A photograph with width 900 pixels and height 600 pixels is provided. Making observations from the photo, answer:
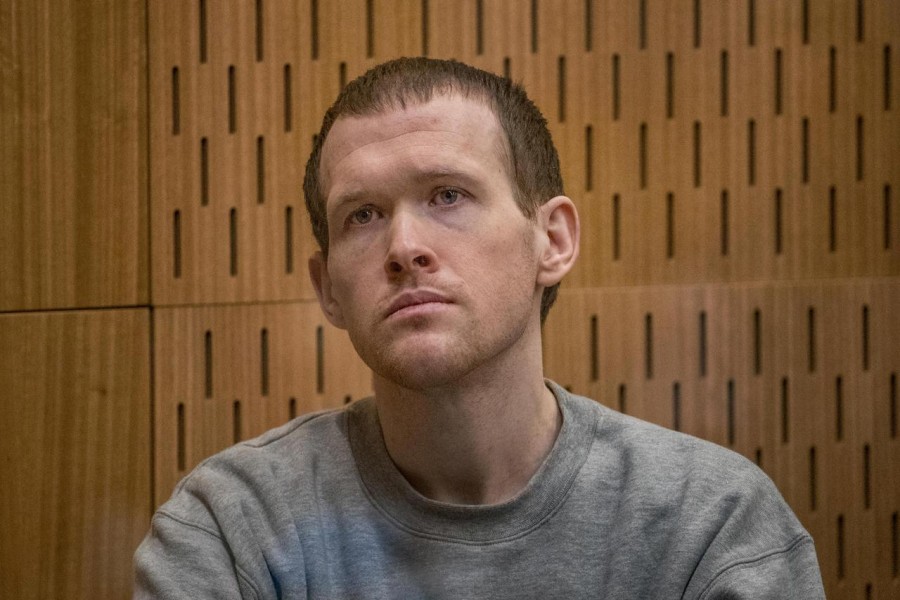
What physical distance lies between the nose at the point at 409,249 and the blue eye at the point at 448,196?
0.05m

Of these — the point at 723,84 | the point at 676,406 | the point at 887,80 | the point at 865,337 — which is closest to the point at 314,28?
the point at 723,84

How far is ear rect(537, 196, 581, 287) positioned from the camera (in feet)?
4.53

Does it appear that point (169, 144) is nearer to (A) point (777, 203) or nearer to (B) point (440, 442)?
(B) point (440, 442)

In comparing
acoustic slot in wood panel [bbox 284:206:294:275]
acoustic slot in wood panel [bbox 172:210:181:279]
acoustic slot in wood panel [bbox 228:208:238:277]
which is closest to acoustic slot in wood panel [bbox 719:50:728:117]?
acoustic slot in wood panel [bbox 284:206:294:275]

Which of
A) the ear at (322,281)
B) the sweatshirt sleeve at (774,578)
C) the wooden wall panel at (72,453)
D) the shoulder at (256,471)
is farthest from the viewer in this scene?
the wooden wall panel at (72,453)

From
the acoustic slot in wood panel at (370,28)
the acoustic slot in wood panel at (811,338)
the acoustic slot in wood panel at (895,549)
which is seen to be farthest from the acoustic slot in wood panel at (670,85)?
the acoustic slot in wood panel at (895,549)

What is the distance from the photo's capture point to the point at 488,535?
4.14ft

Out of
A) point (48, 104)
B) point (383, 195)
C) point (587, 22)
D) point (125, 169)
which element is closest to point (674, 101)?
point (587, 22)

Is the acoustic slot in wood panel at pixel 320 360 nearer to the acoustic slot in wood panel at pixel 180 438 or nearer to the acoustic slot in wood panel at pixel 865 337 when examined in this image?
the acoustic slot in wood panel at pixel 180 438

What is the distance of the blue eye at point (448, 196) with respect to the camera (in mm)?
1267

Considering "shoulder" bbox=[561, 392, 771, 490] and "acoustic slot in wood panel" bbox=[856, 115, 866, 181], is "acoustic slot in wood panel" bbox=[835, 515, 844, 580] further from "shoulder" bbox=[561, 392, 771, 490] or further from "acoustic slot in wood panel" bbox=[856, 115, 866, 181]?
"acoustic slot in wood panel" bbox=[856, 115, 866, 181]

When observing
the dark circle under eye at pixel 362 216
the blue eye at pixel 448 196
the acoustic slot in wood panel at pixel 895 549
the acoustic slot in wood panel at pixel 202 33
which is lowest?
the acoustic slot in wood panel at pixel 895 549

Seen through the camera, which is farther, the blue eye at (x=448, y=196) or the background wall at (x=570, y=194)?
the background wall at (x=570, y=194)

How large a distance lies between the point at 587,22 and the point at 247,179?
72cm
